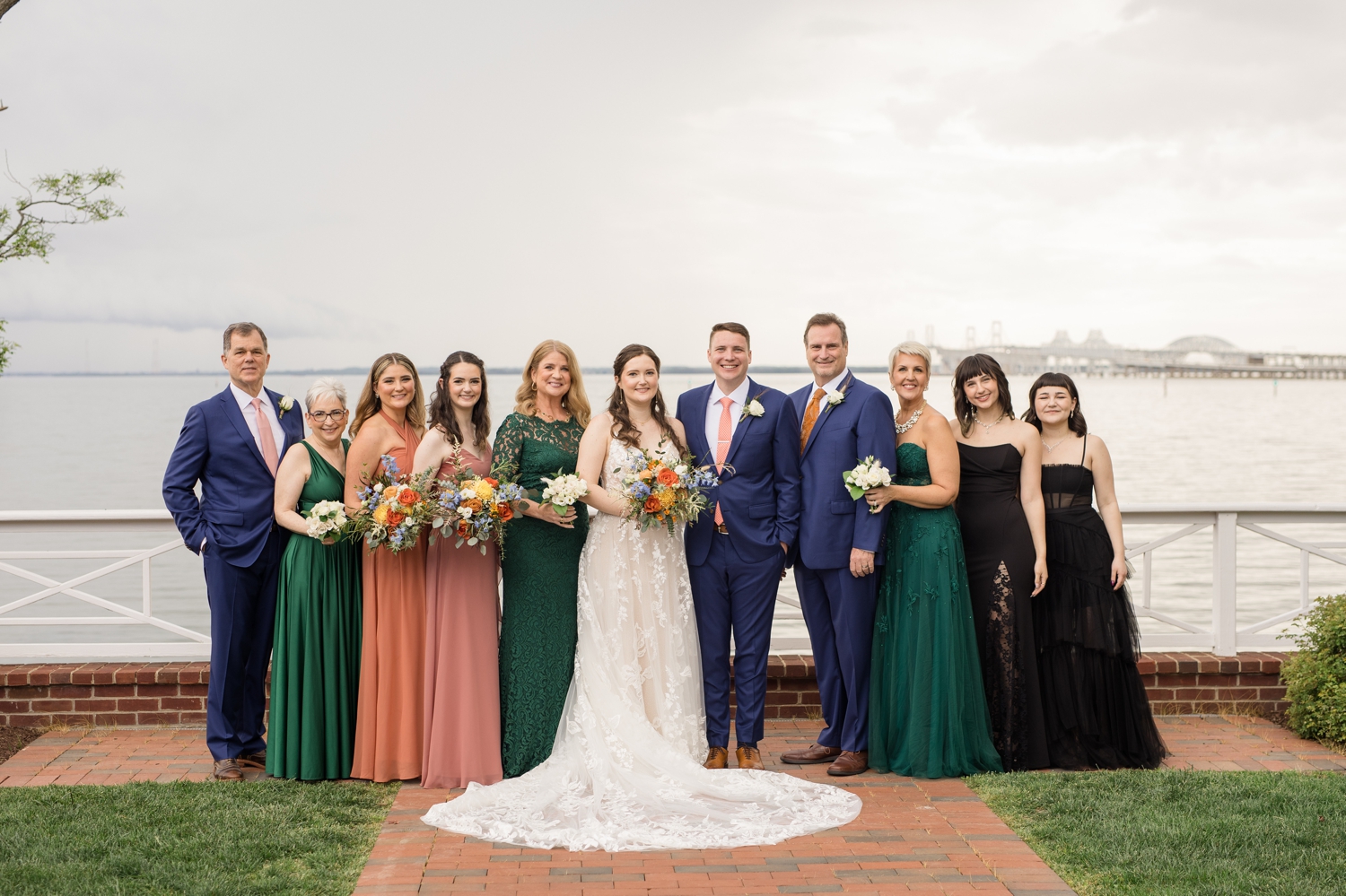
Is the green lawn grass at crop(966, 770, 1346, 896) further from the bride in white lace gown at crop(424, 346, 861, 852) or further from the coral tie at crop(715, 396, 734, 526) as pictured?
the coral tie at crop(715, 396, 734, 526)

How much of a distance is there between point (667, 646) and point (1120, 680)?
97.9 inches

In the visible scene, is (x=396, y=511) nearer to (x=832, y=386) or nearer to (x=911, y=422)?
(x=832, y=386)

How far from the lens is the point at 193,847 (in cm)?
431

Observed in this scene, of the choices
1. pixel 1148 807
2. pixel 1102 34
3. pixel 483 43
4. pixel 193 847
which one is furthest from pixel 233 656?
pixel 1102 34

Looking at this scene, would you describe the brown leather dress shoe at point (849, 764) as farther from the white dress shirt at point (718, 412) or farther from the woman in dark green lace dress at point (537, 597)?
the white dress shirt at point (718, 412)

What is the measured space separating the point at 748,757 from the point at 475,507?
1.96m

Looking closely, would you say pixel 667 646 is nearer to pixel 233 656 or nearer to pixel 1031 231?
pixel 233 656

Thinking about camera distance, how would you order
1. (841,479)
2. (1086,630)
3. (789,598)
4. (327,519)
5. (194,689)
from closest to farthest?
(327,519) < (841,479) < (1086,630) < (194,689) < (789,598)

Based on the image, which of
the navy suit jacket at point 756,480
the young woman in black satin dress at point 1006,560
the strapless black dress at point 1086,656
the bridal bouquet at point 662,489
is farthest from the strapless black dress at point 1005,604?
the bridal bouquet at point 662,489

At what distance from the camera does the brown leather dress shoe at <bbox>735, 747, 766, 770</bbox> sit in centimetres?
545

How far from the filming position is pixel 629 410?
17.6 ft

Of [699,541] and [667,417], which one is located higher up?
[667,417]

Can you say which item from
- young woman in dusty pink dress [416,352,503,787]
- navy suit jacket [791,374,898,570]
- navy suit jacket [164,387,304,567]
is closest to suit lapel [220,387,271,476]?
navy suit jacket [164,387,304,567]

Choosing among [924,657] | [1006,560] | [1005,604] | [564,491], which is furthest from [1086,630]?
[564,491]
